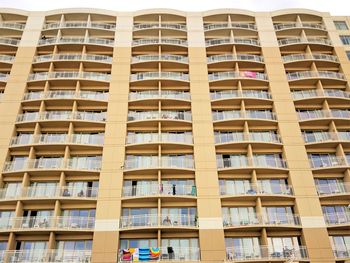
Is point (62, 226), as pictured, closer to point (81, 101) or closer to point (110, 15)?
point (81, 101)

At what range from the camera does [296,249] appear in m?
30.2

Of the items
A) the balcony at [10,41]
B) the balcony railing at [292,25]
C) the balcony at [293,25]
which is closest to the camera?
the balcony at [10,41]

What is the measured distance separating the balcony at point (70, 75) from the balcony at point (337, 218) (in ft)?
87.1

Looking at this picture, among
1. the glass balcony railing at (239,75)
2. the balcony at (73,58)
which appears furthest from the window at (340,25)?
the balcony at (73,58)

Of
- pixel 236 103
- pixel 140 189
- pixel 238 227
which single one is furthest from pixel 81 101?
pixel 238 227

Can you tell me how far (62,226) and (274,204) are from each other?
1899 cm

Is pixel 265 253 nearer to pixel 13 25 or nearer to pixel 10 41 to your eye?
pixel 10 41

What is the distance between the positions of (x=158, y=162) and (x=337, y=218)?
17048 millimetres

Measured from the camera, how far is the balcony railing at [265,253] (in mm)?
29188

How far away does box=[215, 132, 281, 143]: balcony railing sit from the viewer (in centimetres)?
3612

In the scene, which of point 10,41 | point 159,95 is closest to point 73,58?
point 10,41

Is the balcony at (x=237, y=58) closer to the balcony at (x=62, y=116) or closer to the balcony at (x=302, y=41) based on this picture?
the balcony at (x=302, y=41)

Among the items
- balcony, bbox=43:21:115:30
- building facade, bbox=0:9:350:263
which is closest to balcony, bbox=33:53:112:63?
building facade, bbox=0:9:350:263

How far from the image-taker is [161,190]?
107 feet
